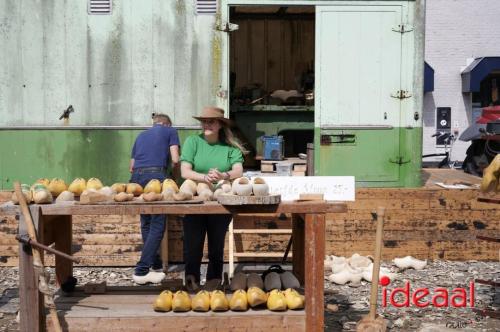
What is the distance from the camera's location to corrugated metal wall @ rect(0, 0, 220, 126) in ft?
31.6

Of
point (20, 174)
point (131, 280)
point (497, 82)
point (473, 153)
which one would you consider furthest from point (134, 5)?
point (497, 82)

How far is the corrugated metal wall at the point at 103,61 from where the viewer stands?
962cm

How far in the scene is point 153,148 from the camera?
854 centimetres

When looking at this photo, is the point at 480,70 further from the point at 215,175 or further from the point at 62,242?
the point at 62,242

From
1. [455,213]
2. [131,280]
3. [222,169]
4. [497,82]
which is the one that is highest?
[497,82]

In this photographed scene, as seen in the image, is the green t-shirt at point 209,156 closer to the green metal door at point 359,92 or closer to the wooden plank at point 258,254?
the wooden plank at point 258,254

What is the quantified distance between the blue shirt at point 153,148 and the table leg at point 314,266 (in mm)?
3590

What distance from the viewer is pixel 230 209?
5207mm

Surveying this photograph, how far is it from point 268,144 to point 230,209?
18.8 feet

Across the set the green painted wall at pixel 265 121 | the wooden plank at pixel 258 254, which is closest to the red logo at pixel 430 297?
the wooden plank at pixel 258 254

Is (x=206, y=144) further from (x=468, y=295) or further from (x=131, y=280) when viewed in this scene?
(x=468, y=295)

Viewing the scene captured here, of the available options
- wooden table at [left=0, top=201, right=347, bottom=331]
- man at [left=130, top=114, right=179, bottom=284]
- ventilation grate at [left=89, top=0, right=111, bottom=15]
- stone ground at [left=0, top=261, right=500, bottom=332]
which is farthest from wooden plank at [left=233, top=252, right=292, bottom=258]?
wooden table at [left=0, top=201, right=347, bottom=331]

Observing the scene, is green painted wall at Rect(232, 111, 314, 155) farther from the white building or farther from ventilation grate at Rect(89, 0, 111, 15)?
the white building

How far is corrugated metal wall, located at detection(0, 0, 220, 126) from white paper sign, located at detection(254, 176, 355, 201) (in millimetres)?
4368
